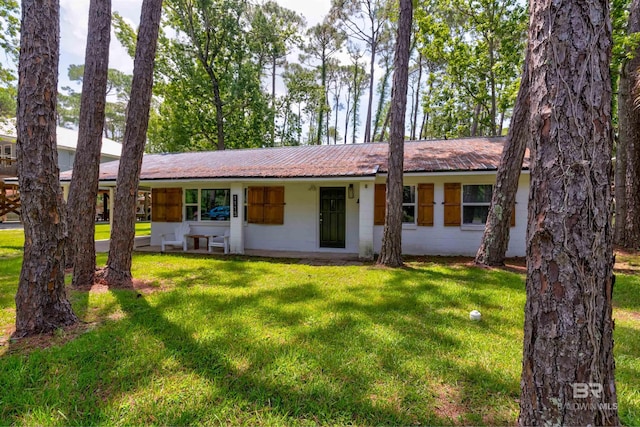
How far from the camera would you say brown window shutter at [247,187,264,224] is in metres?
10.3

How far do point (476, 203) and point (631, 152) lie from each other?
5.26 metres

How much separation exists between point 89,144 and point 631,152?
14.0m

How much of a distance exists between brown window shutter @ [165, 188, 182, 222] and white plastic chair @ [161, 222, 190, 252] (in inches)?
13.0

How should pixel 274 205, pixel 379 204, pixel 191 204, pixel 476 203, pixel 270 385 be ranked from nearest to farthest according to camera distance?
pixel 270 385
pixel 476 203
pixel 379 204
pixel 274 205
pixel 191 204

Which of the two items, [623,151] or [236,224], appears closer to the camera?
[236,224]

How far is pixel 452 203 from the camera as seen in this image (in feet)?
29.5

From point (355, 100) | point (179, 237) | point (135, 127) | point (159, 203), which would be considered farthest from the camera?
point (355, 100)

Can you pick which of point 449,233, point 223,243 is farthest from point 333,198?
point 223,243

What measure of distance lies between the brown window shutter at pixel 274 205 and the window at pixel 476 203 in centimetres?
549

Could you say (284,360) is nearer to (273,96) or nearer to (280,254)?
(280,254)

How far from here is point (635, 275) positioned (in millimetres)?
6594

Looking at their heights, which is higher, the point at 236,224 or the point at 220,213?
the point at 220,213

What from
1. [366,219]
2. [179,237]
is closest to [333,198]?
[366,219]

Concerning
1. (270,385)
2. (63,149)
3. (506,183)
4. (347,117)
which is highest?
(347,117)
